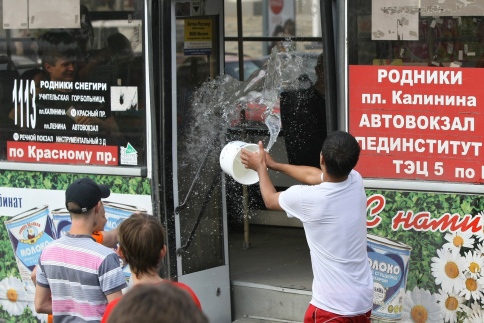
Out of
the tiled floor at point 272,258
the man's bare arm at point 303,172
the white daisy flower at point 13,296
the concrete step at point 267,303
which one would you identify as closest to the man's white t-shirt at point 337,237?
the man's bare arm at point 303,172

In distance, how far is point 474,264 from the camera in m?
5.52

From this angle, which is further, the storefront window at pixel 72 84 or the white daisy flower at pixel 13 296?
the white daisy flower at pixel 13 296

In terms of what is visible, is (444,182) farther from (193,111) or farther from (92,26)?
(92,26)

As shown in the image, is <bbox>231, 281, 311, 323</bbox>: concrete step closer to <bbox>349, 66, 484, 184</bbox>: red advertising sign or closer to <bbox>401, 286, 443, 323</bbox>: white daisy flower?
<bbox>401, 286, 443, 323</bbox>: white daisy flower

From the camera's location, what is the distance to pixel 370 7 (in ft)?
18.7

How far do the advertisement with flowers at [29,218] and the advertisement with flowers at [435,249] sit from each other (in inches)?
67.9

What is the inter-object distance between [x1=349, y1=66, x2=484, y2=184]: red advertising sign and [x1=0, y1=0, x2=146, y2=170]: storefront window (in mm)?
1536

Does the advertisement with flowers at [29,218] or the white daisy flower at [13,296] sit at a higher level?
the advertisement with flowers at [29,218]

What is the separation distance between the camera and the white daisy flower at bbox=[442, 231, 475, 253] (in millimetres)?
5516

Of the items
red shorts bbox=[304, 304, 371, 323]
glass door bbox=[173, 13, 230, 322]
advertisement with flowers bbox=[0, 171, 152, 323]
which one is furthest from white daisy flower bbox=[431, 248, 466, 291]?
advertisement with flowers bbox=[0, 171, 152, 323]

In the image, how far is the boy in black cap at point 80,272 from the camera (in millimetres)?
4180

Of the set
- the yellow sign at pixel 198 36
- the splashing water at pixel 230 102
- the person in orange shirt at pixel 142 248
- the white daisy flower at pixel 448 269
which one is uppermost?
the yellow sign at pixel 198 36

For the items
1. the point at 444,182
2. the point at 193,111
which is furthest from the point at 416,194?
the point at 193,111

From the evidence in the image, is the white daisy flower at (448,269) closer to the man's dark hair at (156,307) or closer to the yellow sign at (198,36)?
the yellow sign at (198,36)
